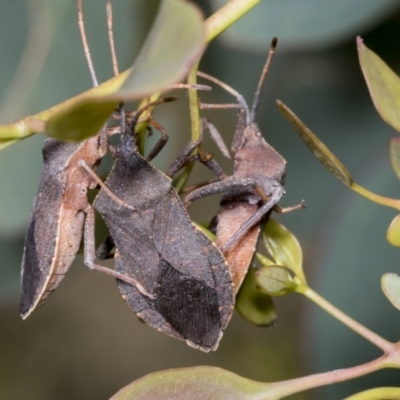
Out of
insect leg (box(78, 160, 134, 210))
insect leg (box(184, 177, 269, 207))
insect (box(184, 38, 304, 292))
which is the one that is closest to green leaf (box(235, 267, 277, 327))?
insect (box(184, 38, 304, 292))

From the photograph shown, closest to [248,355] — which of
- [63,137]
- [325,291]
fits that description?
[325,291]

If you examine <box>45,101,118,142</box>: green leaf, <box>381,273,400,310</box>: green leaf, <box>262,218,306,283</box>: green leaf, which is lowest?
<box>262,218,306,283</box>: green leaf

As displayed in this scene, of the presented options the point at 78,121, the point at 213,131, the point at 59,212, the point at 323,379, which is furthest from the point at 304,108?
the point at 78,121

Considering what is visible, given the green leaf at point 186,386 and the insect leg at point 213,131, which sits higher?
the insect leg at point 213,131

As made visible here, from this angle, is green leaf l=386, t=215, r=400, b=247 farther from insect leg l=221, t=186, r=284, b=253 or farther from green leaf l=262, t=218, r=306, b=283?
A: insect leg l=221, t=186, r=284, b=253

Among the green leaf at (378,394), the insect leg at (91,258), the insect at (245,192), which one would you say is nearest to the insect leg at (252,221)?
the insect at (245,192)

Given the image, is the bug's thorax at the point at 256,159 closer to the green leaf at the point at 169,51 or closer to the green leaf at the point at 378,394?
the green leaf at the point at 378,394

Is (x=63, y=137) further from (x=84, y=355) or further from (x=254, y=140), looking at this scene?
(x=84, y=355)
